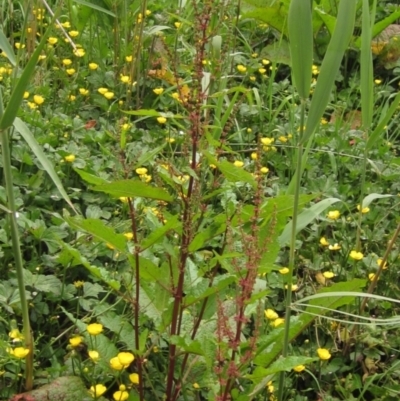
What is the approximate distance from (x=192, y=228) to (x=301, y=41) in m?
0.38

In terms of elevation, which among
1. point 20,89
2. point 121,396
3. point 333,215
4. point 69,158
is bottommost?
point 121,396

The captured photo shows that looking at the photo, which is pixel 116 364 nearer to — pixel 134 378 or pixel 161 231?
pixel 134 378

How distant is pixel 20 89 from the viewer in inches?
50.6

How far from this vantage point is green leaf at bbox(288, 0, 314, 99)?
122 cm

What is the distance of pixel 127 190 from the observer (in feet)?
4.04

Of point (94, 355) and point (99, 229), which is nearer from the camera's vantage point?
point (99, 229)

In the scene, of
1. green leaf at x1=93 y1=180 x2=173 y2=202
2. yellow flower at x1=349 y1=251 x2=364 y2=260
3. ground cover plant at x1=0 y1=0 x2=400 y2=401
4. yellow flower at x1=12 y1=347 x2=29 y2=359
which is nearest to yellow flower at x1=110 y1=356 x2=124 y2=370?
ground cover plant at x1=0 y1=0 x2=400 y2=401

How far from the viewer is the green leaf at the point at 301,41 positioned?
122 cm

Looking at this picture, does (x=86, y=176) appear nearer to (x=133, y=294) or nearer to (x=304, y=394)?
(x=133, y=294)

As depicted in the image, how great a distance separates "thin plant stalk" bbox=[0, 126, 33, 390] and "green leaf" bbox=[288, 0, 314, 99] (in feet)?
1.81

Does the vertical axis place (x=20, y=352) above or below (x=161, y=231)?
below

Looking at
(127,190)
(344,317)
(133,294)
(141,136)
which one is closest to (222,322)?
(127,190)

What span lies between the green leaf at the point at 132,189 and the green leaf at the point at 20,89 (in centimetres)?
22

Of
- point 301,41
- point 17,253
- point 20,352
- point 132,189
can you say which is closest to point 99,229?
point 132,189
